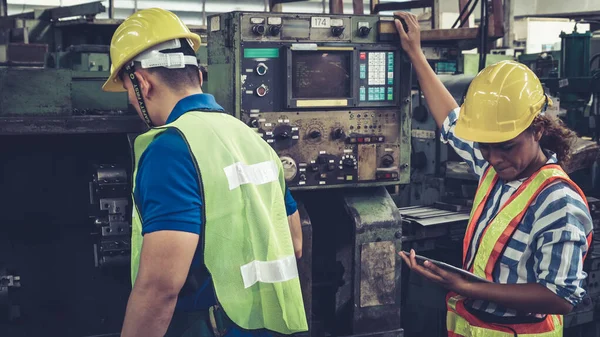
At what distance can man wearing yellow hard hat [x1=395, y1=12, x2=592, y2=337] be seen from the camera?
1.57 metres

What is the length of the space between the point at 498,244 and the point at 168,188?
2.59 feet

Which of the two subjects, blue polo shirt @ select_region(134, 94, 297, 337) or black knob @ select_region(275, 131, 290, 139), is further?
black knob @ select_region(275, 131, 290, 139)

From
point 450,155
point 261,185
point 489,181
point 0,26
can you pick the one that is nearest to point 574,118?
point 450,155

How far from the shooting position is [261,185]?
1524mm

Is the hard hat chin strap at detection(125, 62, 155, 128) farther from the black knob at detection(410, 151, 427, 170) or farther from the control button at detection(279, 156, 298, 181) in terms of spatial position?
the black knob at detection(410, 151, 427, 170)

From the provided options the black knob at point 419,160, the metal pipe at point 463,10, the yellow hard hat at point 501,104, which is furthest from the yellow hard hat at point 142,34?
the black knob at point 419,160

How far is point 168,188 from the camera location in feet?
4.41

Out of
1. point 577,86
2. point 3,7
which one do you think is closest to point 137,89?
point 577,86

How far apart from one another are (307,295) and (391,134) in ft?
2.17

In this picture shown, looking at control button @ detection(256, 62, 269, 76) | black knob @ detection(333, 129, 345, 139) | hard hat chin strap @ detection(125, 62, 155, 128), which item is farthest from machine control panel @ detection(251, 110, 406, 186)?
hard hat chin strap @ detection(125, 62, 155, 128)

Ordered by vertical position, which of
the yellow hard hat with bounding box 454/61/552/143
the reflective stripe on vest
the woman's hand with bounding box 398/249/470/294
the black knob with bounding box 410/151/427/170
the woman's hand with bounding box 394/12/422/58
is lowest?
the reflective stripe on vest

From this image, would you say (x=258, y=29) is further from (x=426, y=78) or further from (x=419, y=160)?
(x=419, y=160)

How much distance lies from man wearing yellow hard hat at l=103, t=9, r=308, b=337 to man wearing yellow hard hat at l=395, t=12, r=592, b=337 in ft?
1.51

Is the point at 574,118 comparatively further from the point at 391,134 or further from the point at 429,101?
the point at 429,101
